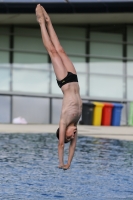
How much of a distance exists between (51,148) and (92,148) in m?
0.98

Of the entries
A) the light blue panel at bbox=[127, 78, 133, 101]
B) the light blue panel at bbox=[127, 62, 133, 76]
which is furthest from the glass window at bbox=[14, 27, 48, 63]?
the light blue panel at bbox=[127, 78, 133, 101]

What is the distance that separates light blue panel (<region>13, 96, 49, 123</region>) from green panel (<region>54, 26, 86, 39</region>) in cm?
294

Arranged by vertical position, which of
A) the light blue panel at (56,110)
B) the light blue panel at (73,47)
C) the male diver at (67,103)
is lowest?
the light blue panel at (56,110)

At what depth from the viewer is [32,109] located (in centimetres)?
2758

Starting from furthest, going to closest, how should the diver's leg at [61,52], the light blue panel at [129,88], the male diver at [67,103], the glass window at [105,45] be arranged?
the light blue panel at [129,88] < the glass window at [105,45] < the diver's leg at [61,52] < the male diver at [67,103]

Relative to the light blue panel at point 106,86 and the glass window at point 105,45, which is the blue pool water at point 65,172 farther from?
the glass window at point 105,45

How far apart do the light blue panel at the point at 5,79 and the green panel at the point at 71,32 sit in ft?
9.29

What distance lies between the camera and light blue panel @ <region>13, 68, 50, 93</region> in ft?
91.0

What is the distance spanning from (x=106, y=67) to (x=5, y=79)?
440 centimetres

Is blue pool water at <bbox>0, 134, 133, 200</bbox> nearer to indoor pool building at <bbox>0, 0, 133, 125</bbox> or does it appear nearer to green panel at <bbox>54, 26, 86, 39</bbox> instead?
indoor pool building at <bbox>0, 0, 133, 125</bbox>

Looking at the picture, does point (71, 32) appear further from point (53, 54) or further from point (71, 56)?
point (53, 54)

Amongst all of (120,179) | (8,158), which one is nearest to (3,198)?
(120,179)

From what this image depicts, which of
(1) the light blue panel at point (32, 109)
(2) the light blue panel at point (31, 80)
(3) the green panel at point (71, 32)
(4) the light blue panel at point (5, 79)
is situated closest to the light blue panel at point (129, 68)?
(3) the green panel at point (71, 32)

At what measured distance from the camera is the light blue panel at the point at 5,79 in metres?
27.5
